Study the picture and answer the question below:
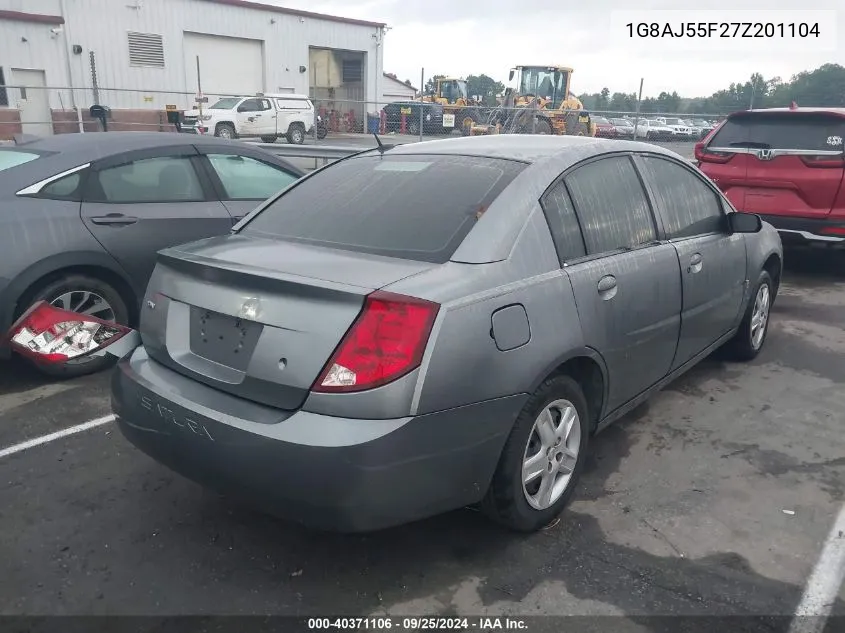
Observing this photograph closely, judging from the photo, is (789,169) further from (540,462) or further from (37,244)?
(37,244)

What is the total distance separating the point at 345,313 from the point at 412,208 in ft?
2.74

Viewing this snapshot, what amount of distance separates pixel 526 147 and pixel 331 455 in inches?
72.2

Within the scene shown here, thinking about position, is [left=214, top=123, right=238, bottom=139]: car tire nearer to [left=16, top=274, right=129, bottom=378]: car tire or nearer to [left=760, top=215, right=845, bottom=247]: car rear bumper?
[left=760, top=215, right=845, bottom=247]: car rear bumper

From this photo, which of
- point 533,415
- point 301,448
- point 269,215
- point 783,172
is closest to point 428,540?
point 533,415

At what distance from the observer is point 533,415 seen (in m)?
2.69

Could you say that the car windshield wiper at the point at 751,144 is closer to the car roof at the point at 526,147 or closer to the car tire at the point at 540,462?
the car roof at the point at 526,147

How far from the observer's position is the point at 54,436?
3.79m

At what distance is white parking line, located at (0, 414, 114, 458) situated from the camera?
363cm

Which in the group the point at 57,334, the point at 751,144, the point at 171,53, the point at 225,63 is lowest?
the point at 57,334

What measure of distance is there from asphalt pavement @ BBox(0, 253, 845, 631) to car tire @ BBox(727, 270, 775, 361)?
36.6 inches

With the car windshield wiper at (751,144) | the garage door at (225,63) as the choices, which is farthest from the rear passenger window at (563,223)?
the garage door at (225,63)

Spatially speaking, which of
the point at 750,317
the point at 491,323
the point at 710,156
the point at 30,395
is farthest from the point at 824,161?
the point at 30,395

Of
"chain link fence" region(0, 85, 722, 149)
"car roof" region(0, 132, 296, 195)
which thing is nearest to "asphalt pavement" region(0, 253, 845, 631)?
"car roof" region(0, 132, 296, 195)

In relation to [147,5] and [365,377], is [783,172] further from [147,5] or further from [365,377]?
[147,5]
